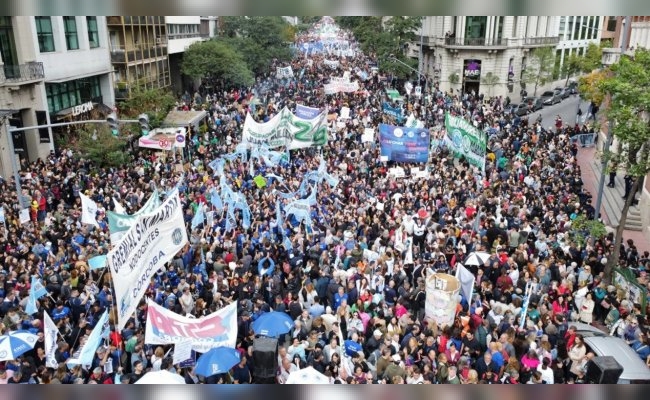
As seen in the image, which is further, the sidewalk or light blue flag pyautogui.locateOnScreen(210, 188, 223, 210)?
the sidewalk

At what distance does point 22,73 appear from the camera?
28734 millimetres

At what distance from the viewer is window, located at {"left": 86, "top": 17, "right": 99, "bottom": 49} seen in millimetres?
35438

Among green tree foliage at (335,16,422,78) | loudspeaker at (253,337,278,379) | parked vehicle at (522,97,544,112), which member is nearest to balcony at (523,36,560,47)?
parked vehicle at (522,97,544,112)

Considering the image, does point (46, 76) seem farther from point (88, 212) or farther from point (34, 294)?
point (34, 294)

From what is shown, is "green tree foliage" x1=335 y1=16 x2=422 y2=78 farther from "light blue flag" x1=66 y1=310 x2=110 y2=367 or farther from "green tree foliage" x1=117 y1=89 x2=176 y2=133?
"light blue flag" x1=66 y1=310 x2=110 y2=367

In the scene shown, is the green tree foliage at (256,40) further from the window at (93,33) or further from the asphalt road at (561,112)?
the asphalt road at (561,112)

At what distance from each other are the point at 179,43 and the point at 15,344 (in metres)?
46.0

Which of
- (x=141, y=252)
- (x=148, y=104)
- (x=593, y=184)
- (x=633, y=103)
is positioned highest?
(x=633, y=103)

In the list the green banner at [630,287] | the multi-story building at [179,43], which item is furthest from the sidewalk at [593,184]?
the multi-story building at [179,43]

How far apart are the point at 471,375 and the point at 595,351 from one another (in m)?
2.67

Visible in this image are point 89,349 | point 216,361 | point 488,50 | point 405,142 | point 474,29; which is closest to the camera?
point 216,361

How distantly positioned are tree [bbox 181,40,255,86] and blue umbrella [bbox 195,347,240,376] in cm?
3900

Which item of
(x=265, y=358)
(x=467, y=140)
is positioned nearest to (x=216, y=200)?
(x=265, y=358)
